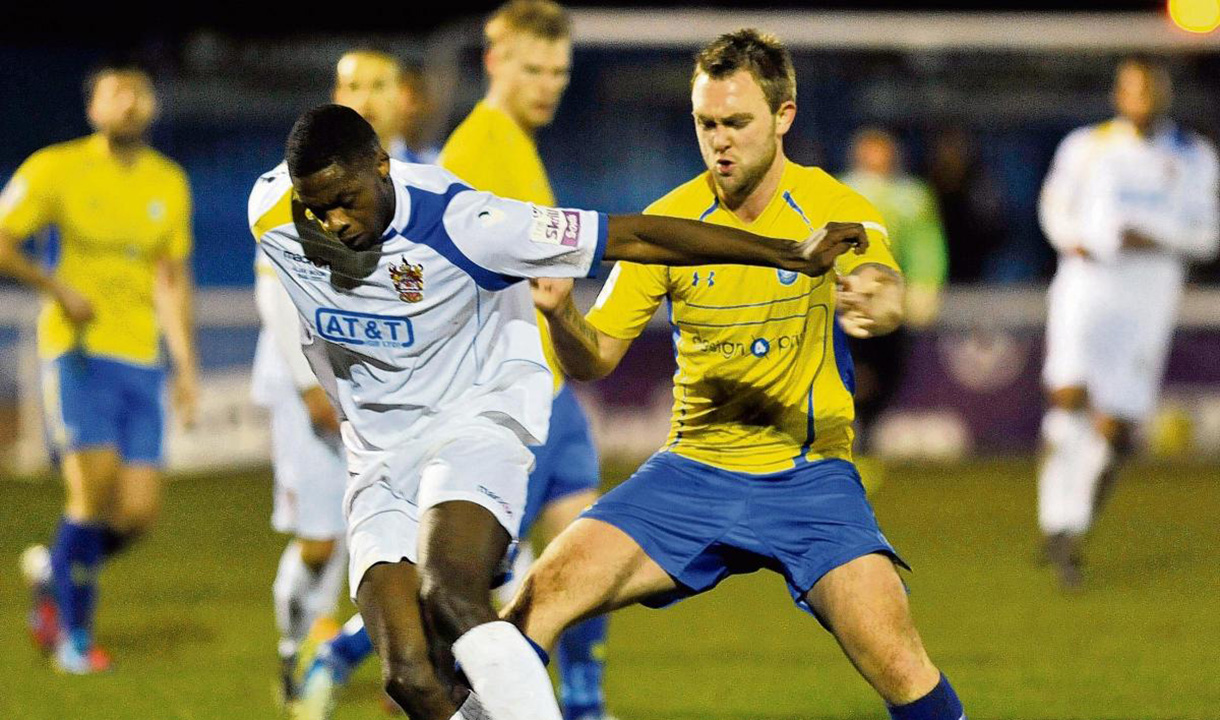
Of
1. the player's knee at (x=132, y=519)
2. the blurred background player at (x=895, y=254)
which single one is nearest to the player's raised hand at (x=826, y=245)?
the player's knee at (x=132, y=519)

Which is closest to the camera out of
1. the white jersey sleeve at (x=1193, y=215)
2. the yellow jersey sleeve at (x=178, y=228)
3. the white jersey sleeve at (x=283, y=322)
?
the white jersey sleeve at (x=283, y=322)

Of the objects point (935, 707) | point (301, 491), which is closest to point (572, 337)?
point (935, 707)

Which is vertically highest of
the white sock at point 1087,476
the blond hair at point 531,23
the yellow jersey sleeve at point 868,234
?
the blond hair at point 531,23

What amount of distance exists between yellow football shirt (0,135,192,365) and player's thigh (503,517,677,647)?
373 cm

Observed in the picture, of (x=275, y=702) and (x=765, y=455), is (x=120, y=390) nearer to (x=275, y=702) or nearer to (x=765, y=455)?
(x=275, y=702)

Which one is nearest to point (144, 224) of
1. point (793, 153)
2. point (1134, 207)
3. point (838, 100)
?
point (1134, 207)

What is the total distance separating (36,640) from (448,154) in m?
2.98

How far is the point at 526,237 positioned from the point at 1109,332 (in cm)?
627

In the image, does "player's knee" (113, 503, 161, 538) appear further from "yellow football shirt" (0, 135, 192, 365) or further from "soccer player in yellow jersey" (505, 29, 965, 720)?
"soccer player in yellow jersey" (505, 29, 965, 720)

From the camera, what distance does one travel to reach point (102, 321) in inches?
315

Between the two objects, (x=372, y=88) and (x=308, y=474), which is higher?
(x=372, y=88)

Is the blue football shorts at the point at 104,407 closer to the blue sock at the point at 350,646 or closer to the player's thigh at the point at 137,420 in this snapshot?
the player's thigh at the point at 137,420

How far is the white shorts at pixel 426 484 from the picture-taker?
4.71m

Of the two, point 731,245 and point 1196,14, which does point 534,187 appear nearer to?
point 731,245
